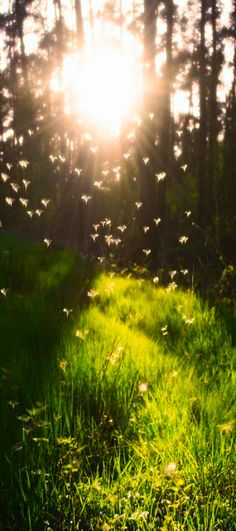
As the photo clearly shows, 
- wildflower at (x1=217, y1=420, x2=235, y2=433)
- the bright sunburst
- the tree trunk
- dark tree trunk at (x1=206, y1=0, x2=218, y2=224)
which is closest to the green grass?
wildflower at (x1=217, y1=420, x2=235, y2=433)

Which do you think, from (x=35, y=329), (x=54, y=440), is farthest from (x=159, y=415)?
(x=35, y=329)

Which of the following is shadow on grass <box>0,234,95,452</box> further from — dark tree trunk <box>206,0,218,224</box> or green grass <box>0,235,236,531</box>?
dark tree trunk <box>206,0,218,224</box>

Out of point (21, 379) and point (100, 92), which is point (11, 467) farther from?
point (100, 92)

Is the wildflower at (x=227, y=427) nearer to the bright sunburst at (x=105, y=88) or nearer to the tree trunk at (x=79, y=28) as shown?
the bright sunburst at (x=105, y=88)

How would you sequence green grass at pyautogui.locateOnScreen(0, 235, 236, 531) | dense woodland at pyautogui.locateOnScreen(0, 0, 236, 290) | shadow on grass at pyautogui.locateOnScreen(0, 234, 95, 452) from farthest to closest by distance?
dense woodland at pyautogui.locateOnScreen(0, 0, 236, 290) → shadow on grass at pyautogui.locateOnScreen(0, 234, 95, 452) → green grass at pyautogui.locateOnScreen(0, 235, 236, 531)

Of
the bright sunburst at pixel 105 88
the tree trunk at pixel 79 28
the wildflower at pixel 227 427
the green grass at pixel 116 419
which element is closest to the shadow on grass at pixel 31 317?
the green grass at pixel 116 419
